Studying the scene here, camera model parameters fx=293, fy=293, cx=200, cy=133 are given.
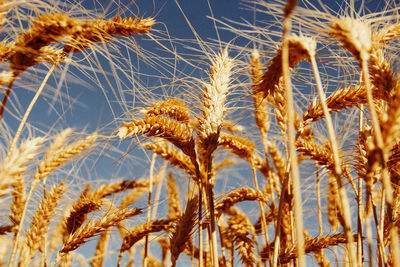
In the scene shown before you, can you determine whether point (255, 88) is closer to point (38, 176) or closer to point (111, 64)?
point (111, 64)

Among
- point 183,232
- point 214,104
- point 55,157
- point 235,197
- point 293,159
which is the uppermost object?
point 214,104

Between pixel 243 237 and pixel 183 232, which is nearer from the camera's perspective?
pixel 183 232

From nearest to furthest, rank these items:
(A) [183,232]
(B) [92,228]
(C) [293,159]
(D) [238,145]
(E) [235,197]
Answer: (C) [293,159]
(A) [183,232]
(B) [92,228]
(E) [235,197]
(D) [238,145]

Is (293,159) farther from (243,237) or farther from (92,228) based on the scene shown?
(243,237)

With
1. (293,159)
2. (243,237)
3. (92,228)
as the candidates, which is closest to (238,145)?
(243,237)

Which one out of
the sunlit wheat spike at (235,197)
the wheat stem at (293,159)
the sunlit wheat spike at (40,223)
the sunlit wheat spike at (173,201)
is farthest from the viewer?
the sunlit wheat spike at (173,201)

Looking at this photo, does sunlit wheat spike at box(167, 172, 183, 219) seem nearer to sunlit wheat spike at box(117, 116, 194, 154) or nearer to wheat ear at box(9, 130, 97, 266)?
wheat ear at box(9, 130, 97, 266)

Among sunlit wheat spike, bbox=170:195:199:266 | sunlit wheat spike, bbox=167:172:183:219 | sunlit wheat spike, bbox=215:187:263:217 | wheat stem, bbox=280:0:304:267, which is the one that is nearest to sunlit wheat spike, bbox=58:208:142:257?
sunlit wheat spike, bbox=170:195:199:266

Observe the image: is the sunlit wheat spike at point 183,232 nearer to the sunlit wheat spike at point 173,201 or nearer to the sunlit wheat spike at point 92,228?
the sunlit wheat spike at point 92,228

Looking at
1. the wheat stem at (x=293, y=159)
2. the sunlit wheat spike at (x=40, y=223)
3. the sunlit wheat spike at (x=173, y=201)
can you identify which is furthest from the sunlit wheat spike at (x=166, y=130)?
the sunlit wheat spike at (x=173, y=201)

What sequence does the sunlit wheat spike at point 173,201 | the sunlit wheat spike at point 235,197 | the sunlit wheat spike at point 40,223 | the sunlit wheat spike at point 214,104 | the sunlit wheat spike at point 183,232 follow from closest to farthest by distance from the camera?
the sunlit wheat spike at point 214,104 < the sunlit wheat spike at point 183,232 < the sunlit wheat spike at point 40,223 < the sunlit wheat spike at point 235,197 < the sunlit wheat spike at point 173,201

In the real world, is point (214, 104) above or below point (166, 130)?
above

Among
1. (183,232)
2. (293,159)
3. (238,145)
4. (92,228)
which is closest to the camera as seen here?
(293,159)

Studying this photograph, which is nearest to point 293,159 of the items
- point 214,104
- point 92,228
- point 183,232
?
point 214,104
